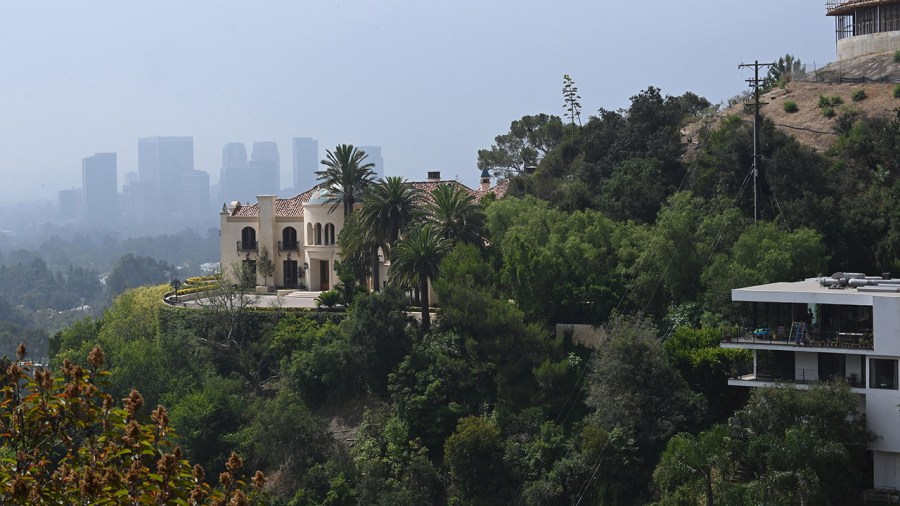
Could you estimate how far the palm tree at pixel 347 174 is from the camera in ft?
189

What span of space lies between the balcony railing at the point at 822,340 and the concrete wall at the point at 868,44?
27.6 metres

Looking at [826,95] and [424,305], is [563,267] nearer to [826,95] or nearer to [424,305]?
[424,305]

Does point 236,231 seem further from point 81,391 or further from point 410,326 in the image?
point 81,391

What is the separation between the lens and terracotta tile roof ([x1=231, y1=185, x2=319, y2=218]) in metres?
64.2

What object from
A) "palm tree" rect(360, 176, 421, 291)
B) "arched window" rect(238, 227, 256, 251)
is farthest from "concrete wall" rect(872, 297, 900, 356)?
"arched window" rect(238, 227, 256, 251)

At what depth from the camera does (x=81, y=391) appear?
48.6 ft

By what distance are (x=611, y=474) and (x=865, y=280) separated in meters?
9.29

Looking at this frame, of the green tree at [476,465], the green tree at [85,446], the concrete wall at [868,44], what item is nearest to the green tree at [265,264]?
the green tree at [476,465]

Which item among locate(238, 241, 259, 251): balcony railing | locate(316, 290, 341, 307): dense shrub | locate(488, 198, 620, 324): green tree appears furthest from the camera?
locate(238, 241, 259, 251): balcony railing

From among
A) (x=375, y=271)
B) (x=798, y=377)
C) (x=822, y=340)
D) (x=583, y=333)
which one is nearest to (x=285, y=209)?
(x=375, y=271)

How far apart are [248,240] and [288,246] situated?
2.16 m

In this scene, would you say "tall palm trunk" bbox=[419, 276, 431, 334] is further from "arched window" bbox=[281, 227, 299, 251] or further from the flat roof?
"arched window" bbox=[281, 227, 299, 251]

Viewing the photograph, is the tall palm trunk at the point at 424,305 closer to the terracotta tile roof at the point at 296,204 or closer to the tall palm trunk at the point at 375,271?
A: the tall palm trunk at the point at 375,271

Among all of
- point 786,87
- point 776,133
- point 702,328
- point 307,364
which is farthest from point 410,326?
point 786,87
